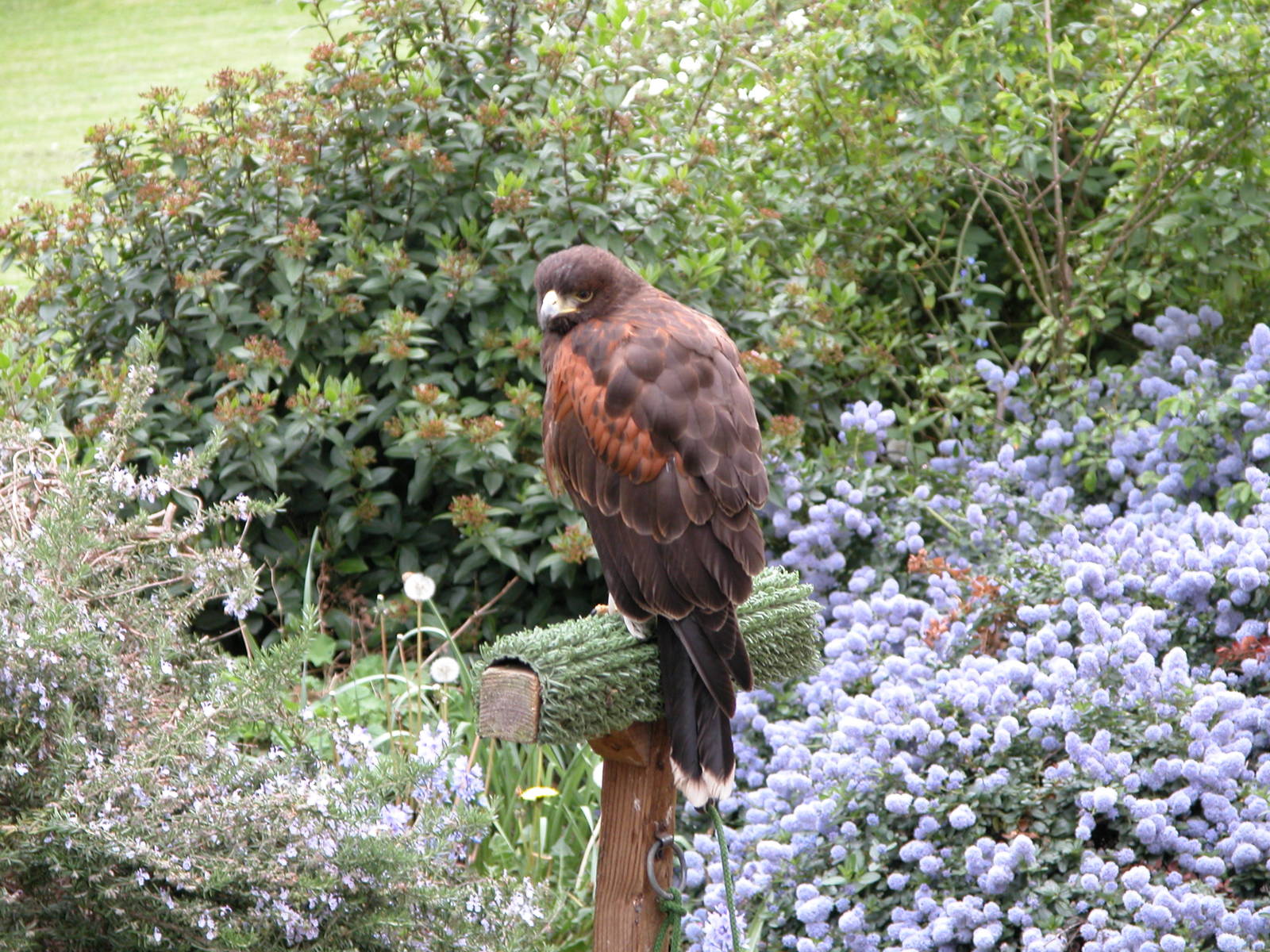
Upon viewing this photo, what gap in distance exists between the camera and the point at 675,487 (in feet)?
8.63

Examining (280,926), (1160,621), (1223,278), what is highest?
Result: (1223,278)

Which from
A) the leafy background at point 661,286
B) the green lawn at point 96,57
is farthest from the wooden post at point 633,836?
the green lawn at point 96,57

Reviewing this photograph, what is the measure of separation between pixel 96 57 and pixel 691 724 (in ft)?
36.1

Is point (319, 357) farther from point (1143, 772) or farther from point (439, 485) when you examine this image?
point (1143, 772)

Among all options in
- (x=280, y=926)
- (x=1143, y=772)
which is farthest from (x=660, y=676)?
(x=1143, y=772)

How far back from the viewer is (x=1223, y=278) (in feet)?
14.5

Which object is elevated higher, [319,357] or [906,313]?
[906,313]

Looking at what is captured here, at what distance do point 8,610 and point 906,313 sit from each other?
3689mm

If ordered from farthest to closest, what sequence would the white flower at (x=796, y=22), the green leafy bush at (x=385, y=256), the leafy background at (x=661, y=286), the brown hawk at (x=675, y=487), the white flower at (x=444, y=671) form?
the white flower at (x=796, y=22)
the green leafy bush at (x=385, y=256)
the leafy background at (x=661, y=286)
the white flower at (x=444, y=671)
the brown hawk at (x=675, y=487)

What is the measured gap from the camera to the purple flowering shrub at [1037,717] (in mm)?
2650

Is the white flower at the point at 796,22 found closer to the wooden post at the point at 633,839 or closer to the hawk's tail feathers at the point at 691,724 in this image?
the hawk's tail feathers at the point at 691,724

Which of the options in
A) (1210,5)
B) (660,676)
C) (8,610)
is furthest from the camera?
(1210,5)

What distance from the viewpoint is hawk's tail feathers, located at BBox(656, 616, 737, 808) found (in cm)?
238

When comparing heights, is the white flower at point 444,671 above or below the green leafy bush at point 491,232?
below
